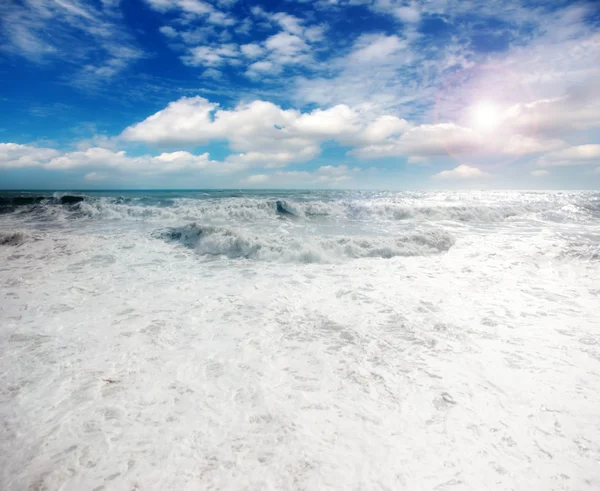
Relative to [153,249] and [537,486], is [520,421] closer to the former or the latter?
[537,486]

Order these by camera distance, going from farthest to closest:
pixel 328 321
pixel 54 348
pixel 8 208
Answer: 1. pixel 8 208
2. pixel 328 321
3. pixel 54 348

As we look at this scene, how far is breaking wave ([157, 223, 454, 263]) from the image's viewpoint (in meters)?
9.97

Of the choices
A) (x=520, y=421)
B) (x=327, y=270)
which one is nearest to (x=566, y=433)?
(x=520, y=421)

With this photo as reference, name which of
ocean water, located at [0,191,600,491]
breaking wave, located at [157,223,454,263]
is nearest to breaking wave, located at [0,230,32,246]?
ocean water, located at [0,191,600,491]

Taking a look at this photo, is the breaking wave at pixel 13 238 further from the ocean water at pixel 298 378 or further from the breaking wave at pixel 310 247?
the breaking wave at pixel 310 247

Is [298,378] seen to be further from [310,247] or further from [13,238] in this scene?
[13,238]

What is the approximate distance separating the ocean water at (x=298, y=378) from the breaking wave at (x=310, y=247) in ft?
4.79

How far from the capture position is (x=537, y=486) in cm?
249

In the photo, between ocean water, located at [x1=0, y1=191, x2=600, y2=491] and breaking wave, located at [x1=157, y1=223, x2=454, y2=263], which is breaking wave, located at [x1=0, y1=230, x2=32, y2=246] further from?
breaking wave, located at [x1=157, y1=223, x2=454, y2=263]

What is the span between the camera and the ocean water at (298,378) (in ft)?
8.66

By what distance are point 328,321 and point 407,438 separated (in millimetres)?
2675

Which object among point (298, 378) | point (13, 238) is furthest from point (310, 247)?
point (13, 238)

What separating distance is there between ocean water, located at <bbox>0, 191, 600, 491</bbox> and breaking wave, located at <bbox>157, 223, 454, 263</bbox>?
57.4 inches

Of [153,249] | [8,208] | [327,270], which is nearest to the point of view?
[327,270]
